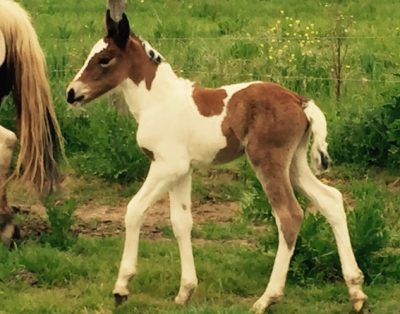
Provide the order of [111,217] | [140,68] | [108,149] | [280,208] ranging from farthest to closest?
1. [108,149]
2. [111,217]
3. [140,68]
4. [280,208]

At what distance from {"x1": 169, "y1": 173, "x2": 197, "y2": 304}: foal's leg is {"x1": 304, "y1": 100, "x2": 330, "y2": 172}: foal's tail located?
0.68m

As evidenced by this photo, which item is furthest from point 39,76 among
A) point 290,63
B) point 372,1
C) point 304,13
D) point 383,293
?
point 372,1

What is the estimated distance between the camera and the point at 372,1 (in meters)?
16.8

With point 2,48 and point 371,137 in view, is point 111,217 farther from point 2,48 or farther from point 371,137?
point 371,137

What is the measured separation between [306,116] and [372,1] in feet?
38.3

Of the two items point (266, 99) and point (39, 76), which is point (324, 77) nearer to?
point (39, 76)

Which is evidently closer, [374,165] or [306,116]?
[306,116]

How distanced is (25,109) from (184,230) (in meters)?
1.78

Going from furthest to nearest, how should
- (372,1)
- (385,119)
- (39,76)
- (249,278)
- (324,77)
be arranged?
(372,1)
(324,77)
(385,119)
(39,76)
(249,278)

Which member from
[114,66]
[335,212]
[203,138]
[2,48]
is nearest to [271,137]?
[203,138]

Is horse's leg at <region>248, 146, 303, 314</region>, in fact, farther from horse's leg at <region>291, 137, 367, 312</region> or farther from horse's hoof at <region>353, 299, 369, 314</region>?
horse's hoof at <region>353, 299, 369, 314</region>

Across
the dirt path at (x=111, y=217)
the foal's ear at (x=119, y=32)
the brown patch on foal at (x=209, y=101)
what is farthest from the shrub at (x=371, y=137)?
the foal's ear at (x=119, y=32)

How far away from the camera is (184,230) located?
224 inches

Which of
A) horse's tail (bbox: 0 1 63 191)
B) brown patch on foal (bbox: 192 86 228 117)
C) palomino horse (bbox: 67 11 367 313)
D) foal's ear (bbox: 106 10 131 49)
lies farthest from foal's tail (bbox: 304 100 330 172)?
horse's tail (bbox: 0 1 63 191)
